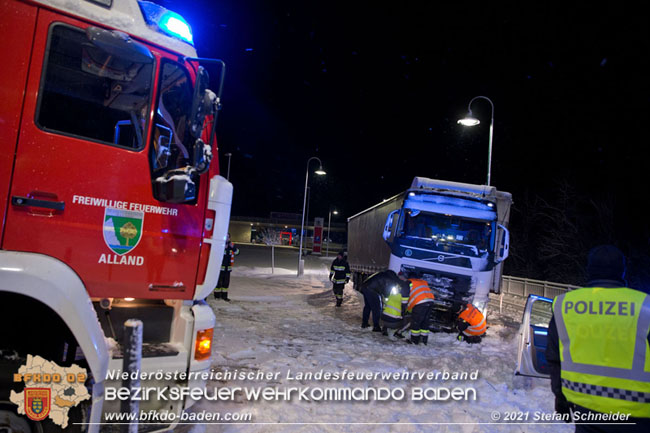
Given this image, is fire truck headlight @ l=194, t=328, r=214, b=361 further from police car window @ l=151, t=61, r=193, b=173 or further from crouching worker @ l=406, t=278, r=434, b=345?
crouching worker @ l=406, t=278, r=434, b=345

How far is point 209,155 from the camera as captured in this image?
316 centimetres

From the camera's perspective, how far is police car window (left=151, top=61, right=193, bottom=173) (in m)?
3.22

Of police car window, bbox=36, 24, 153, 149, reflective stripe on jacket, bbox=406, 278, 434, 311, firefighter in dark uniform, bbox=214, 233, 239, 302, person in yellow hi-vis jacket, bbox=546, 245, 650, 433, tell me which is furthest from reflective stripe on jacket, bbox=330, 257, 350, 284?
person in yellow hi-vis jacket, bbox=546, 245, 650, 433

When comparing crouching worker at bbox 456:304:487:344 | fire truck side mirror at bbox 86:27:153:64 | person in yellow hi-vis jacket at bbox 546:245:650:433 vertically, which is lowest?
crouching worker at bbox 456:304:487:344

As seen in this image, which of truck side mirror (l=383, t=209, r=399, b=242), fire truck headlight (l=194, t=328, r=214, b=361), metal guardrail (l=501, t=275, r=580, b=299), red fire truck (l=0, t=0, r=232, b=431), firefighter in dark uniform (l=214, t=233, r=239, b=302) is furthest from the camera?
metal guardrail (l=501, t=275, r=580, b=299)

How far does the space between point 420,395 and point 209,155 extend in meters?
3.97

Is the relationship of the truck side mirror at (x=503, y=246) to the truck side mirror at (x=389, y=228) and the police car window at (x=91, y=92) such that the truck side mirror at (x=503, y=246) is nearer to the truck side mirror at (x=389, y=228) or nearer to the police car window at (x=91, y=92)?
the truck side mirror at (x=389, y=228)

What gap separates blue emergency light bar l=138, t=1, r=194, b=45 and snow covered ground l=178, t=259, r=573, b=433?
3.55 metres

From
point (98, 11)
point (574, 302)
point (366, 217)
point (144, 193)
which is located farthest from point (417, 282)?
point (366, 217)

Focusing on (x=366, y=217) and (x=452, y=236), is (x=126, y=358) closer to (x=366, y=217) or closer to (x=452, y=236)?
(x=452, y=236)

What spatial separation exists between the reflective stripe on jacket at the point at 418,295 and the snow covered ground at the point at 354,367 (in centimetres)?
81

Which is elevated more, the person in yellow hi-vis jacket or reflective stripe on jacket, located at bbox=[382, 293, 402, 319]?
the person in yellow hi-vis jacket

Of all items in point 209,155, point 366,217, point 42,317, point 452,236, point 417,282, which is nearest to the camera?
point 42,317

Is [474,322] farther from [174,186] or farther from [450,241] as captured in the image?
[174,186]
